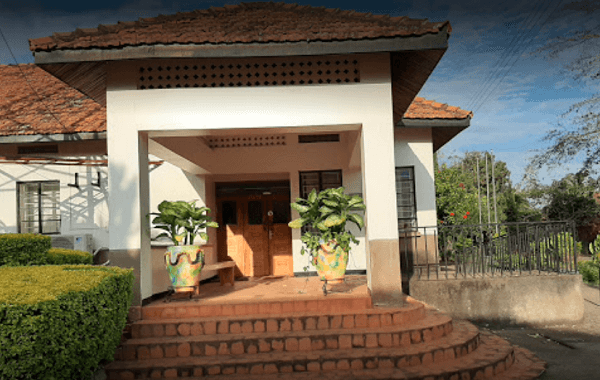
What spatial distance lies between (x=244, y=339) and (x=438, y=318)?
258 cm

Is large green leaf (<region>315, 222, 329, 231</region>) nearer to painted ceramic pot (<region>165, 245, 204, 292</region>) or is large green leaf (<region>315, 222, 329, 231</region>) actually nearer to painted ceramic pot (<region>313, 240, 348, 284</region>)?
painted ceramic pot (<region>313, 240, 348, 284</region>)

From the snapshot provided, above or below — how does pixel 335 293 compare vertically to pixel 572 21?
below

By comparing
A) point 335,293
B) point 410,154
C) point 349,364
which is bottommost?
point 349,364

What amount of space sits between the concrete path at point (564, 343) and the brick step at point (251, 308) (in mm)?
2454

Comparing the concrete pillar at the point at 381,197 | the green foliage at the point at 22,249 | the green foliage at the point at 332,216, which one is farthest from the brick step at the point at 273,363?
the green foliage at the point at 22,249

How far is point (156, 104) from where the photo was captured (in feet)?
23.8

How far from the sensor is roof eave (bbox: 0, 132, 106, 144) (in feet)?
36.5

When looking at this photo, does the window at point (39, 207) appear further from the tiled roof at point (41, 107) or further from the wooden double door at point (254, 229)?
the wooden double door at point (254, 229)

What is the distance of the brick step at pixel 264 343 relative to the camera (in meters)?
6.18

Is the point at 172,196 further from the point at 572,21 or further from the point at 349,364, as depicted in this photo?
the point at 572,21

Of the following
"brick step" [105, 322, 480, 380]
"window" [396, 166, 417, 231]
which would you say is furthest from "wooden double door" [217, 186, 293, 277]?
"brick step" [105, 322, 480, 380]

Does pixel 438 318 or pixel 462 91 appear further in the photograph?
pixel 462 91

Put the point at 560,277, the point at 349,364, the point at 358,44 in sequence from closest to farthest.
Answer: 1. the point at 349,364
2. the point at 358,44
3. the point at 560,277

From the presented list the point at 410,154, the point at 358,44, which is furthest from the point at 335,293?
the point at 410,154
